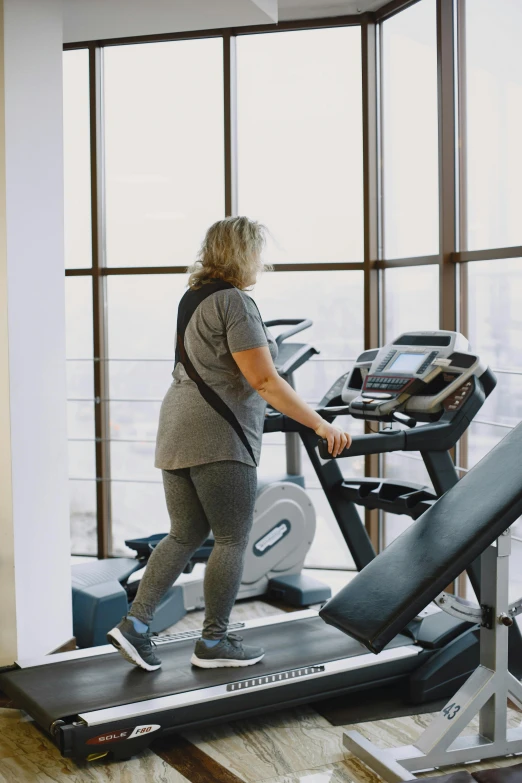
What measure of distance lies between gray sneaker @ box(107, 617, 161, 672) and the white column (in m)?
0.55

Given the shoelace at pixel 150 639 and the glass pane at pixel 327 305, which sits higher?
the glass pane at pixel 327 305

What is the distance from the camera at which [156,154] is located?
4906 millimetres

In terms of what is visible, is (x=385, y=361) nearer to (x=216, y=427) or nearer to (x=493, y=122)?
(x=216, y=427)

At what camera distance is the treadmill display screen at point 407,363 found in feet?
9.82

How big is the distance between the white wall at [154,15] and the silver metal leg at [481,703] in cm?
247

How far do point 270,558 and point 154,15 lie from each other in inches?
98.7

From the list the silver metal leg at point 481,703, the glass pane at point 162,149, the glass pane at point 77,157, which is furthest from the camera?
the glass pane at point 77,157

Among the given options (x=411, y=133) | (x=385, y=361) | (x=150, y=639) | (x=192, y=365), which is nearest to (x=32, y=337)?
(x=192, y=365)

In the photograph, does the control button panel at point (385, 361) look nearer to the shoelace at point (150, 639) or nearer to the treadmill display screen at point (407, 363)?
the treadmill display screen at point (407, 363)

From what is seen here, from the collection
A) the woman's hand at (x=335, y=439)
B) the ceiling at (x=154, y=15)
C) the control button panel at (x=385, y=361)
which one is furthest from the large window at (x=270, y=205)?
the woman's hand at (x=335, y=439)

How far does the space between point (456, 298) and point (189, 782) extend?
2.47 m

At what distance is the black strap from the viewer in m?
2.78

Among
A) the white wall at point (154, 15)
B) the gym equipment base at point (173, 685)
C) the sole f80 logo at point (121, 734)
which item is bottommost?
the sole f80 logo at point (121, 734)

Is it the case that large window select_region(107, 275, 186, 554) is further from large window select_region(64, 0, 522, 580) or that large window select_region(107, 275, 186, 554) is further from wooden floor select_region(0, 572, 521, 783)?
wooden floor select_region(0, 572, 521, 783)
